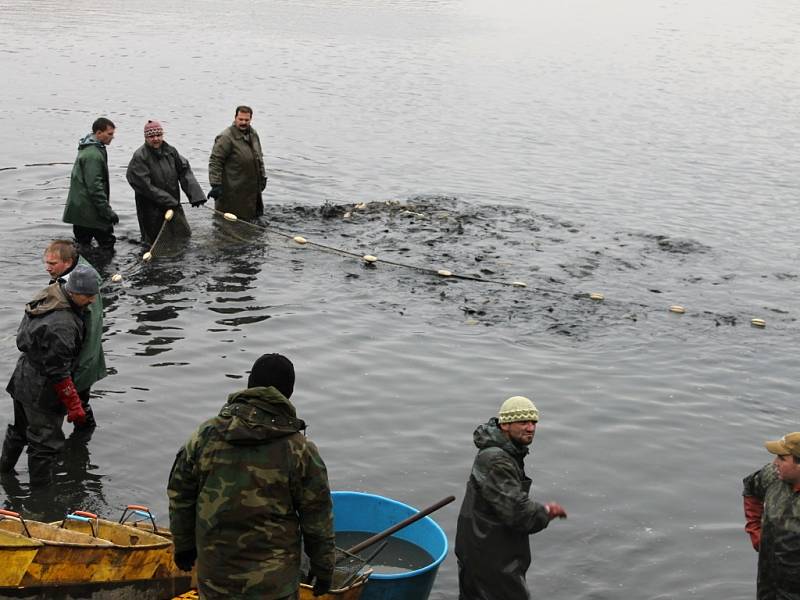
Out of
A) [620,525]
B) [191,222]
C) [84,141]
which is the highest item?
[84,141]

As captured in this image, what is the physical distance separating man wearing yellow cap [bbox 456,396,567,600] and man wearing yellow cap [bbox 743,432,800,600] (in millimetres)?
1211

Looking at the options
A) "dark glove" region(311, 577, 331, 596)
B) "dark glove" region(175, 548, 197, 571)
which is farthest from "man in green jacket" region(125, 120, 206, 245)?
"dark glove" region(311, 577, 331, 596)

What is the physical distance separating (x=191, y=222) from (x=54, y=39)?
24.7 meters

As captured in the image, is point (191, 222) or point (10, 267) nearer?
point (10, 267)

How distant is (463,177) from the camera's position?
20.7 metres

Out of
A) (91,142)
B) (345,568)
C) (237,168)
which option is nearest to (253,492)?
(345,568)

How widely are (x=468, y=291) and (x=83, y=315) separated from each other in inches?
249

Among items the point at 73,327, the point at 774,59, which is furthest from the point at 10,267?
the point at 774,59

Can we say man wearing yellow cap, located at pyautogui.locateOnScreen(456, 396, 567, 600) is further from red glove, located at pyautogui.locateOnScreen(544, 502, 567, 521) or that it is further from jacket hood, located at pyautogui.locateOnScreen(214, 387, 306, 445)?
jacket hood, located at pyautogui.locateOnScreen(214, 387, 306, 445)

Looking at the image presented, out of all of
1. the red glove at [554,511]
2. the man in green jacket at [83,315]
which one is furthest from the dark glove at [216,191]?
the red glove at [554,511]

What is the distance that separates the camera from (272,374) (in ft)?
15.8

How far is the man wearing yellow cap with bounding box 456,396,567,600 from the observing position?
5668mm

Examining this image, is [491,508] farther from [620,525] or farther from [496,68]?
[496,68]

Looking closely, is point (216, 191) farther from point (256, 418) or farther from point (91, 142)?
point (256, 418)
